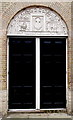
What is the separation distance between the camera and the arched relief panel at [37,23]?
6531 mm

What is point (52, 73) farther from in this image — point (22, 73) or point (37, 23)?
point (37, 23)

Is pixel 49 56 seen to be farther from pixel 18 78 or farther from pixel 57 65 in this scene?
pixel 18 78

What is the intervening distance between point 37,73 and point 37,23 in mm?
→ 1729

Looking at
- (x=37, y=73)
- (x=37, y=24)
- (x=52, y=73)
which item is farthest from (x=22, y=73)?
(x=37, y=24)

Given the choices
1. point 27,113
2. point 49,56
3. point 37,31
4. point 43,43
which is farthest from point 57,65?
point 27,113

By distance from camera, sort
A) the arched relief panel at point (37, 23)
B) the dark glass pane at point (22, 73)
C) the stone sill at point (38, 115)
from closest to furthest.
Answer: the stone sill at point (38, 115)
the arched relief panel at point (37, 23)
the dark glass pane at point (22, 73)

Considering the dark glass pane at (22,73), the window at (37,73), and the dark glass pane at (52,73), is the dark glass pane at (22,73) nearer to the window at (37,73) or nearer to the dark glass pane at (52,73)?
the window at (37,73)

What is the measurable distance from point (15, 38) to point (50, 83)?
6.55 feet

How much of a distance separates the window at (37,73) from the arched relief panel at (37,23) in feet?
0.77

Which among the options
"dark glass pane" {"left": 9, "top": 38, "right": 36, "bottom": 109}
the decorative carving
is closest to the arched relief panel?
the decorative carving

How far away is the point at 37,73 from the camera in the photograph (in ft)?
21.9

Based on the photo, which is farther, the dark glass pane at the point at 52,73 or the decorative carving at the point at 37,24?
the dark glass pane at the point at 52,73

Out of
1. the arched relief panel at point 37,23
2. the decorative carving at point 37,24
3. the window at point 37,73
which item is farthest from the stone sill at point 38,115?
the decorative carving at point 37,24

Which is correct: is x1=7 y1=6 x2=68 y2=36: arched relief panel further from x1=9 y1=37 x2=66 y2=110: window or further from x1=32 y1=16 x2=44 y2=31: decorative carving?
x1=9 y1=37 x2=66 y2=110: window
